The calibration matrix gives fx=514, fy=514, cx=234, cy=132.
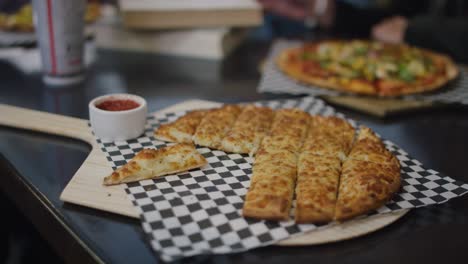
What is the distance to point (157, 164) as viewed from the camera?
1.42m

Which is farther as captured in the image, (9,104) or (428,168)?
(9,104)

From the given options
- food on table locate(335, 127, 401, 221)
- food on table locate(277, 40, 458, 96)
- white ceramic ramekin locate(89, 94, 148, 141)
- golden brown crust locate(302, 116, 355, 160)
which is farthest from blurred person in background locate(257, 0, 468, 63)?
white ceramic ramekin locate(89, 94, 148, 141)

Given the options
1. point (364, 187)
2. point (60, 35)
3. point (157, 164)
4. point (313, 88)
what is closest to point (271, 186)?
point (364, 187)

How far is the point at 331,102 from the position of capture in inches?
84.0

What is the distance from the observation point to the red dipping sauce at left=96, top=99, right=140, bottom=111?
1.68 metres

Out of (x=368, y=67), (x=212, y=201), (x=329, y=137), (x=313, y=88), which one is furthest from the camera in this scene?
(x=368, y=67)

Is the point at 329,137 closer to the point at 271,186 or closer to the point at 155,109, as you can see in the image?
the point at 271,186

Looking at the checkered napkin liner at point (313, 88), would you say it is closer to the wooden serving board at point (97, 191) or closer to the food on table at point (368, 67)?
the food on table at point (368, 67)

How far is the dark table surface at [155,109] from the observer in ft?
3.74

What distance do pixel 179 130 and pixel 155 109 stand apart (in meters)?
0.39

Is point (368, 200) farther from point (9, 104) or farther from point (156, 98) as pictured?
point (9, 104)

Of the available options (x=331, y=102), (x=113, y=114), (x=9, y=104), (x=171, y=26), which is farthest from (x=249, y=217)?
(x=171, y=26)

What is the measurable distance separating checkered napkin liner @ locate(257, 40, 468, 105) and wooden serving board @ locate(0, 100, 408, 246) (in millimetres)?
867

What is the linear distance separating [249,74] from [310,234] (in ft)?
4.67
